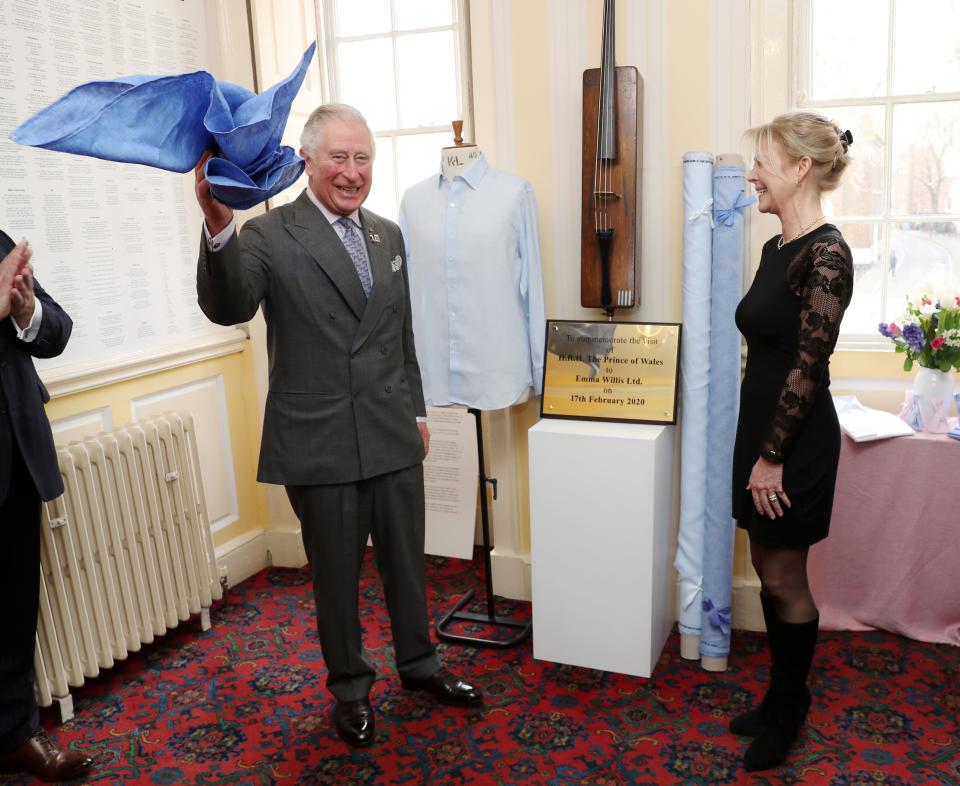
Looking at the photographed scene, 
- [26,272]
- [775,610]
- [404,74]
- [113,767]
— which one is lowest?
[113,767]

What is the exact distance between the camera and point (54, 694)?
2.61 metres

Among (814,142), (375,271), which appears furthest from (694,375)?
(375,271)

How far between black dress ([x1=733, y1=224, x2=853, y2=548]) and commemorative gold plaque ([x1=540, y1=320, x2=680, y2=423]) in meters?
0.48

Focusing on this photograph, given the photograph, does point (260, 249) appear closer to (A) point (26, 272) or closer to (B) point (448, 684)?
(A) point (26, 272)

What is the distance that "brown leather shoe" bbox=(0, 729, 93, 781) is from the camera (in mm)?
2338

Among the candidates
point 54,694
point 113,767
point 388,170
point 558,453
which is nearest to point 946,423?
→ point 558,453

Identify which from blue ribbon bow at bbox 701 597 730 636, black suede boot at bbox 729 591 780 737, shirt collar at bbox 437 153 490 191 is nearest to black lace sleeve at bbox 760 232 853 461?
black suede boot at bbox 729 591 780 737

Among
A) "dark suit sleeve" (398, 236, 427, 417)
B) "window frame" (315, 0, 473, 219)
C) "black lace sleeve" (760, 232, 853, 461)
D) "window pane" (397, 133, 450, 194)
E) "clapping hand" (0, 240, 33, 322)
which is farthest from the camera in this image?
"window pane" (397, 133, 450, 194)

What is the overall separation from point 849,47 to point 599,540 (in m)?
1.89

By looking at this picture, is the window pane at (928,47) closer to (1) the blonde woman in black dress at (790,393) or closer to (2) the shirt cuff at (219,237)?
(1) the blonde woman in black dress at (790,393)

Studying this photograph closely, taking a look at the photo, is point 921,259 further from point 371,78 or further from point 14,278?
point 14,278

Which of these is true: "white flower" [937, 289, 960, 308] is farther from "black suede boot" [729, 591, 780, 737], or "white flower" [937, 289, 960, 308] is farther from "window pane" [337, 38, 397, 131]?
"window pane" [337, 38, 397, 131]

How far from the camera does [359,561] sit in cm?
249

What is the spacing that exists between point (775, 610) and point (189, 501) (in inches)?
78.4
